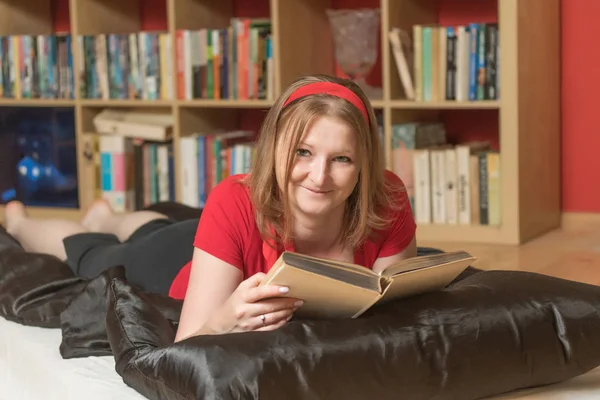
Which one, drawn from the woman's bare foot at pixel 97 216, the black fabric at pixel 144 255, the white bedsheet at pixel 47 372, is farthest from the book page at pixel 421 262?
the woman's bare foot at pixel 97 216

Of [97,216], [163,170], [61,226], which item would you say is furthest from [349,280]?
[163,170]

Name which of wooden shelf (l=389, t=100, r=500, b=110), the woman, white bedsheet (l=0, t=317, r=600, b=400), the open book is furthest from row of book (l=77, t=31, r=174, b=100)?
the open book

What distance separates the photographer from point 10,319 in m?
2.00

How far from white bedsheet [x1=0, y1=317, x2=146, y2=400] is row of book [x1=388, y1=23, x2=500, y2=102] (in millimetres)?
1668

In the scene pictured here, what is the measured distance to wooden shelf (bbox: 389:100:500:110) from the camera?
3.07 meters

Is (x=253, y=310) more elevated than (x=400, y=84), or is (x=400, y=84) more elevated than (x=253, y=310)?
(x=400, y=84)

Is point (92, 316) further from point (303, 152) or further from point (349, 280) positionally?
point (349, 280)

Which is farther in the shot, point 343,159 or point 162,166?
point 162,166

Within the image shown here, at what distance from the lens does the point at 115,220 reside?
8.46ft

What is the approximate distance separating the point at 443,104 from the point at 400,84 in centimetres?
21

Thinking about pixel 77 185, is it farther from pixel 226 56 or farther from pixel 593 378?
pixel 593 378

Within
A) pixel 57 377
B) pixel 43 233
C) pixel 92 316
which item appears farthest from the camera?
pixel 43 233

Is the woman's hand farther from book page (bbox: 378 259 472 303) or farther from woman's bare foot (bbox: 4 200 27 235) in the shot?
woman's bare foot (bbox: 4 200 27 235)

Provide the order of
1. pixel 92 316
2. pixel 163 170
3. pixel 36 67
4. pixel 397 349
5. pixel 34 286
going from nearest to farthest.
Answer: pixel 397 349 → pixel 92 316 → pixel 34 286 → pixel 163 170 → pixel 36 67
